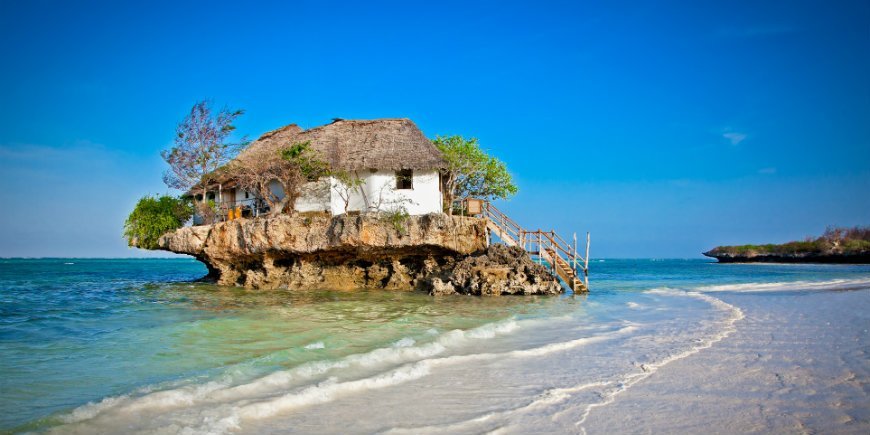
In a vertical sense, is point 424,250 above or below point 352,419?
above

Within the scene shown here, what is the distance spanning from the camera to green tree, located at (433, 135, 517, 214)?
965 inches

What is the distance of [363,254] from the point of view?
22641mm

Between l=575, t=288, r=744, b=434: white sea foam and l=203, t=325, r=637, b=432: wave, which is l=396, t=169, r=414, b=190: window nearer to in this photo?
l=575, t=288, r=744, b=434: white sea foam

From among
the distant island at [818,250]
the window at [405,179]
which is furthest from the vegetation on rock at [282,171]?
the distant island at [818,250]

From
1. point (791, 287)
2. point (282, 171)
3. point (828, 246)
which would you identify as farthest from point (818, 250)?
point (282, 171)

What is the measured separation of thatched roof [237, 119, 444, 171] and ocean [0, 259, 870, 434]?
8789 mm

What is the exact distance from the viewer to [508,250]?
22312mm

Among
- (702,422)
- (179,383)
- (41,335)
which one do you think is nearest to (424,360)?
(179,383)

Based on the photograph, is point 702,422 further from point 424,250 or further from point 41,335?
point 424,250

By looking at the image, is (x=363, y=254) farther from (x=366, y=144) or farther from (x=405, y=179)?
(x=366, y=144)

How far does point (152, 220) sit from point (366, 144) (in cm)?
1109

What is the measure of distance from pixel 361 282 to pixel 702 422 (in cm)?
1954

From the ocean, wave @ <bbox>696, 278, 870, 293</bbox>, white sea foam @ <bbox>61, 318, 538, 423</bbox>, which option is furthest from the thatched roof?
wave @ <bbox>696, 278, 870, 293</bbox>

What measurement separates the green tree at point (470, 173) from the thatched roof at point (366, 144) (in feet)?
6.38
